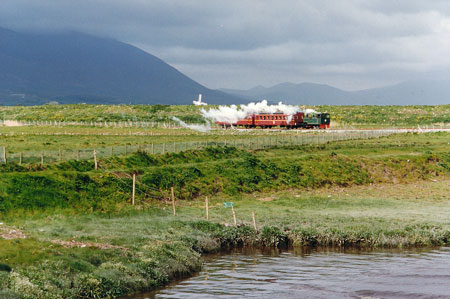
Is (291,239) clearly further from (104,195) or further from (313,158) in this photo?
(313,158)

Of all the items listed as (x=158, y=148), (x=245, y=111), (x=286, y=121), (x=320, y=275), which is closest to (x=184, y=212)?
(x=320, y=275)

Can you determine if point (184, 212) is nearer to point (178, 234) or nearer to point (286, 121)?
point (178, 234)

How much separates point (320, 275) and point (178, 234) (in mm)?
8508

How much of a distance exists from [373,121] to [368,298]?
173 meters

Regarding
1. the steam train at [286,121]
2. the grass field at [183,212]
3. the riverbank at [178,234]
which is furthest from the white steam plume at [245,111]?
the riverbank at [178,234]

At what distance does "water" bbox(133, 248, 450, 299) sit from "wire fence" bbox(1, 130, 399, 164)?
24.0 meters

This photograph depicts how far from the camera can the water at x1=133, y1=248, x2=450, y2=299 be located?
80.6 ft

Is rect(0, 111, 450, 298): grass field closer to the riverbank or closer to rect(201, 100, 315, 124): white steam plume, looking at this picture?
the riverbank

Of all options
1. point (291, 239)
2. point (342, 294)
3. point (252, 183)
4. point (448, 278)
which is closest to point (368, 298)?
point (342, 294)

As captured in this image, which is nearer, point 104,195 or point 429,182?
point 104,195

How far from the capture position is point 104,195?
43.9m

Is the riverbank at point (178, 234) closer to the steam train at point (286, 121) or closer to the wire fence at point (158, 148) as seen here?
the wire fence at point (158, 148)

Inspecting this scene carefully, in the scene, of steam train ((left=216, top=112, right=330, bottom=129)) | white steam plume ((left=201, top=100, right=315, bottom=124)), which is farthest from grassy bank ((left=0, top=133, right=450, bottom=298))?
white steam plume ((left=201, top=100, right=315, bottom=124))

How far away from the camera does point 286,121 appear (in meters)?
144
